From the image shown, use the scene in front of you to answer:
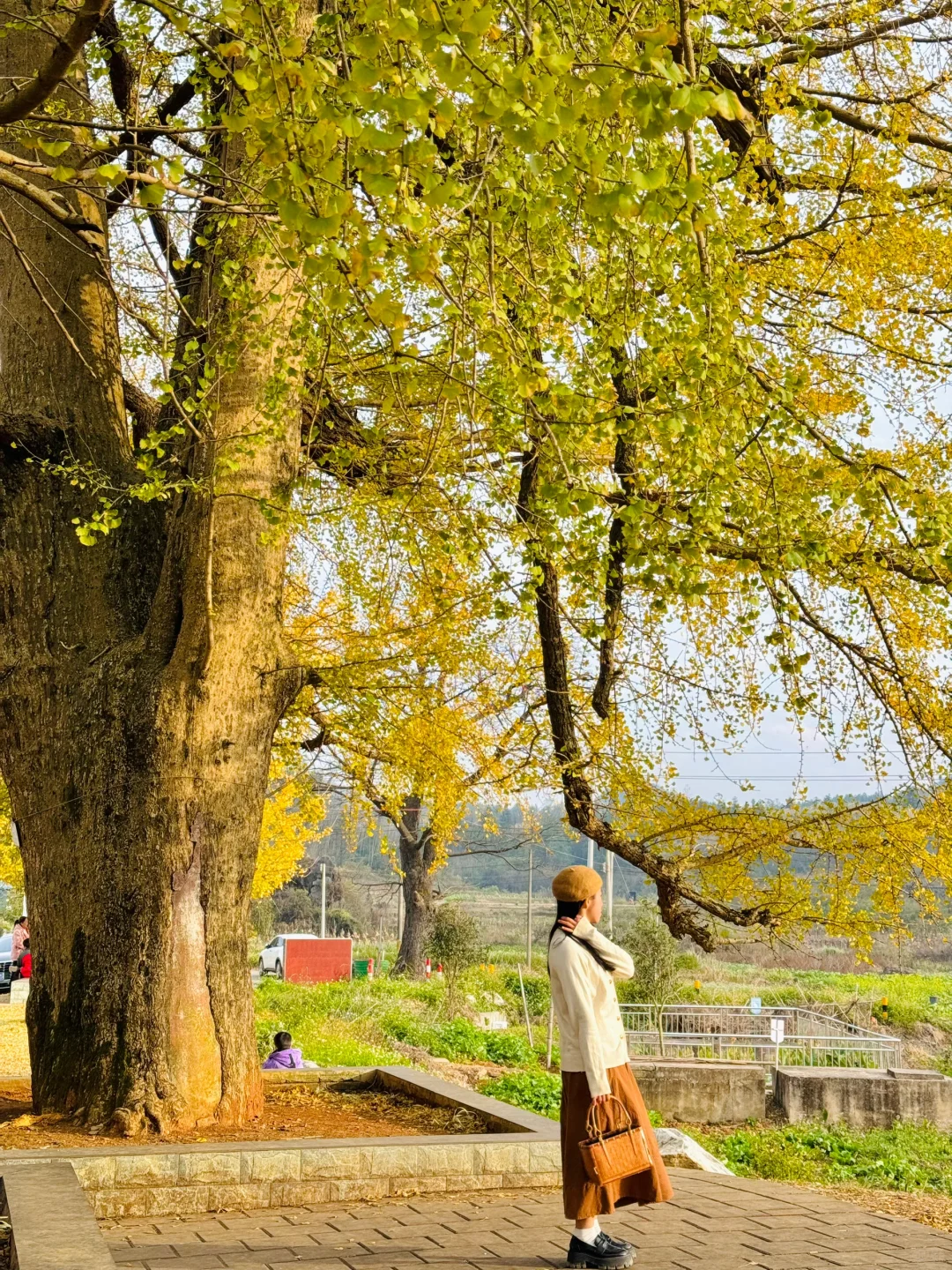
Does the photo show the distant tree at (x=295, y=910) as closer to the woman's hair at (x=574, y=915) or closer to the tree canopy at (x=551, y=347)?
the tree canopy at (x=551, y=347)

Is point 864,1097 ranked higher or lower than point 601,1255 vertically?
lower

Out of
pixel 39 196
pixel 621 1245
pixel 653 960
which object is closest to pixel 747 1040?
pixel 653 960

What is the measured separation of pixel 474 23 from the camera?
3.28 m

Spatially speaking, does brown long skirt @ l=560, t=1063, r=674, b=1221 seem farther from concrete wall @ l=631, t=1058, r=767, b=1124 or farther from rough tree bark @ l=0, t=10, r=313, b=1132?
concrete wall @ l=631, t=1058, r=767, b=1124

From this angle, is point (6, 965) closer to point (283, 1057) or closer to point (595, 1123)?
point (283, 1057)

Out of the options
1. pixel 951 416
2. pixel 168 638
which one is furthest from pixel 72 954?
pixel 951 416

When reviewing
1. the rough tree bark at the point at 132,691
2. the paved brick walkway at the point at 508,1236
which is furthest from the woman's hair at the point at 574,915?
the rough tree bark at the point at 132,691

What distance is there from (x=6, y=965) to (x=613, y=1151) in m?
25.1

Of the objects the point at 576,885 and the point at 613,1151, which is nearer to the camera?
the point at 613,1151

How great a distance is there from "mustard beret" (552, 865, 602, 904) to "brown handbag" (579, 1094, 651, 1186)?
766 millimetres

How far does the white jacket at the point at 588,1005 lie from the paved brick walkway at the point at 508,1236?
0.78 m

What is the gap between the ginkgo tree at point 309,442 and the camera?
5.94m

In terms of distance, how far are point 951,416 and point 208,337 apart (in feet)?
15.6

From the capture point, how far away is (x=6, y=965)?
27.5 meters
